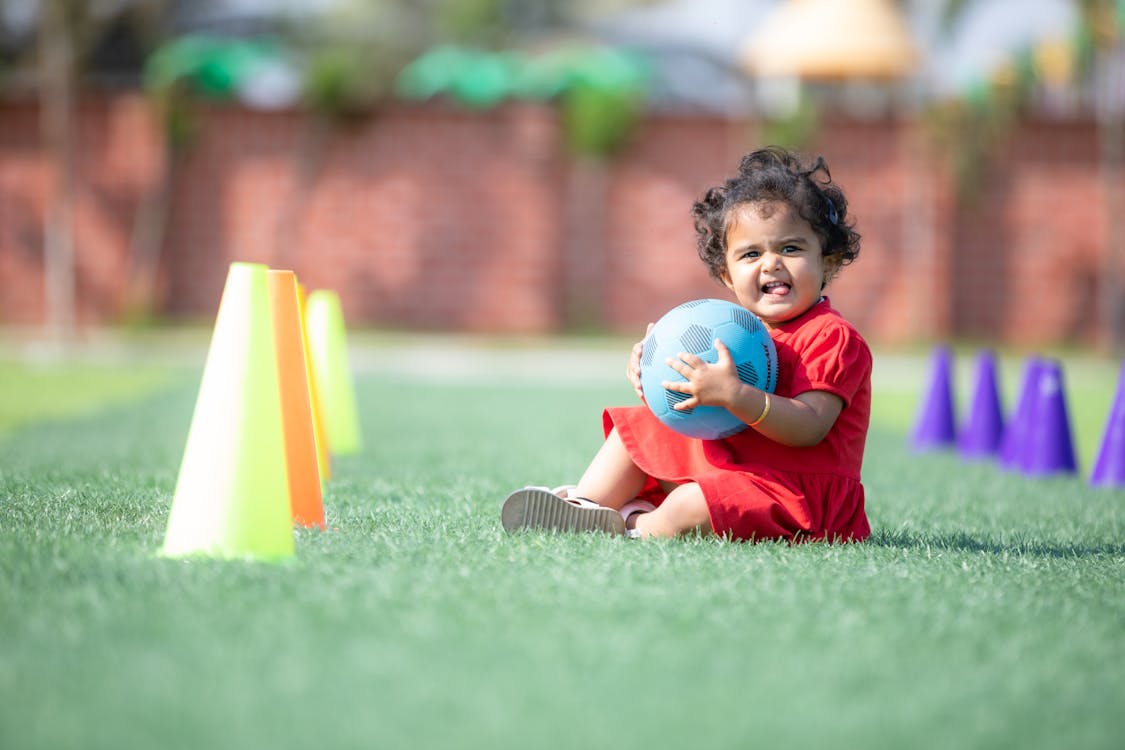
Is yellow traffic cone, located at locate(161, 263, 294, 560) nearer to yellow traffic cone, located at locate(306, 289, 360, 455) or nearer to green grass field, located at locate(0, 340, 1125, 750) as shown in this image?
green grass field, located at locate(0, 340, 1125, 750)

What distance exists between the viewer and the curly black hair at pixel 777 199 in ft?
14.2

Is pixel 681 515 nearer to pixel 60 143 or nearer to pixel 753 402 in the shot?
pixel 753 402

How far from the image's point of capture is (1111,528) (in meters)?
5.14

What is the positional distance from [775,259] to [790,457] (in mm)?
612

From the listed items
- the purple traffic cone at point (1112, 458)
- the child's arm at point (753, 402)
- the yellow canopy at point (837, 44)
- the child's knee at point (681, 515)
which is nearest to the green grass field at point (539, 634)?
the child's knee at point (681, 515)

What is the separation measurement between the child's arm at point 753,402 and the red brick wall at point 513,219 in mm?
15306

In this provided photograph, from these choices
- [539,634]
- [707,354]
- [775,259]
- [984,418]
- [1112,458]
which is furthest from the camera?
[984,418]

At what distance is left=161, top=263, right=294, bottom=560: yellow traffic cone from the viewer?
3.64 m

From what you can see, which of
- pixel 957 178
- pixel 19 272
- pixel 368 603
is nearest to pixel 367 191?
pixel 19 272

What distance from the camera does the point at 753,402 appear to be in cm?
399

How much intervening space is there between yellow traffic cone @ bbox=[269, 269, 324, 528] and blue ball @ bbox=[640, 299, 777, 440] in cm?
109

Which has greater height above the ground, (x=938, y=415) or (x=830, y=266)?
(x=830, y=266)

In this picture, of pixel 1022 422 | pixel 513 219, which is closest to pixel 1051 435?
pixel 1022 422

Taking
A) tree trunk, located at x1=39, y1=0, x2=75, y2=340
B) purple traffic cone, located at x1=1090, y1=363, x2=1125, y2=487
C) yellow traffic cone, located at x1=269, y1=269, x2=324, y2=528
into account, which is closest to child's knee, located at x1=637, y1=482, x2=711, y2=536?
yellow traffic cone, located at x1=269, y1=269, x2=324, y2=528
